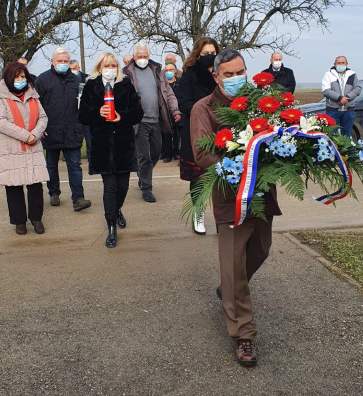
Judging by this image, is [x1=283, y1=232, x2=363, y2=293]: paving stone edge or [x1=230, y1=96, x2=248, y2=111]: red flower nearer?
[x1=230, y1=96, x2=248, y2=111]: red flower

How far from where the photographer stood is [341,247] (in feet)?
17.3

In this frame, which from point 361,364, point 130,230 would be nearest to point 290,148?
point 361,364

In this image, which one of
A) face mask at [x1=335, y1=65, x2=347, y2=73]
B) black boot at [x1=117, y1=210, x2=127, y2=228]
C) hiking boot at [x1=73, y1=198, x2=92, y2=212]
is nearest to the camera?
black boot at [x1=117, y1=210, x2=127, y2=228]

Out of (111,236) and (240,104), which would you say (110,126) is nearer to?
(111,236)

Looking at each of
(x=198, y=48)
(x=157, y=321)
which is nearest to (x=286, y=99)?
(x=157, y=321)

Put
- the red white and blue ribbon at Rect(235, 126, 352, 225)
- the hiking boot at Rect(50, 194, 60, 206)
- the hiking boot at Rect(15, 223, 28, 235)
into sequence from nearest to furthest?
the red white and blue ribbon at Rect(235, 126, 352, 225)
the hiking boot at Rect(15, 223, 28, 235)
the hiking boot at Rect(50, 194, 60, 206)

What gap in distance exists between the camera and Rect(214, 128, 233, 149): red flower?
122 inches

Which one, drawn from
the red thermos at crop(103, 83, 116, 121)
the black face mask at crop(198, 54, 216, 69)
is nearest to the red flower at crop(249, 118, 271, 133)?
the black face mask at crop(198, 54, 216, 69)

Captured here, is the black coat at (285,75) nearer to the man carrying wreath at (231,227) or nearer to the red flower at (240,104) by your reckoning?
the man carrying wreath at (231,227)

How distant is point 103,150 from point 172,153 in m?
5.66

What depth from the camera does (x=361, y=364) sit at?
10.8 feet

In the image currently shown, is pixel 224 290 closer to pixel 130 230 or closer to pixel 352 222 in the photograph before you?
pixel 130 230

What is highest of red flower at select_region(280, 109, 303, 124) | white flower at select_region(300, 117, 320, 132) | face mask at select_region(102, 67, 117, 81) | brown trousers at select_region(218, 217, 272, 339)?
face mask at select_region(102, 67, 117, 81)

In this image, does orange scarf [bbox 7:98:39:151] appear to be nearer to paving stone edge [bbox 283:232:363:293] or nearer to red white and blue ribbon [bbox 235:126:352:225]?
paving stone edge [bbox 283:232:363:293]
